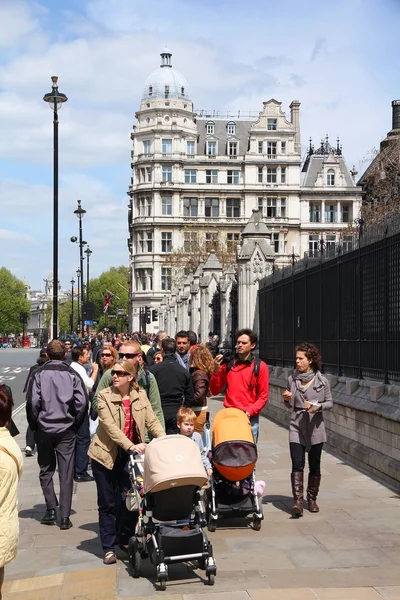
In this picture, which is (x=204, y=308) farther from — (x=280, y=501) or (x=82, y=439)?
(x=280, y=501)

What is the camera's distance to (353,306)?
46.7 feet

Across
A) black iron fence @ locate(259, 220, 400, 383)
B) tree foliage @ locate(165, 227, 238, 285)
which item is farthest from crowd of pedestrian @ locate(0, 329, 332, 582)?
tree foliage @ locate(165, 227, 238, 285)

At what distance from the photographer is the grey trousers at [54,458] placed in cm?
964

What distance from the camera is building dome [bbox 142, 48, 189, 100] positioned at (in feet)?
338

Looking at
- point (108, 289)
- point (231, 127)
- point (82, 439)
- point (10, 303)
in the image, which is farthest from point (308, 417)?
point (10, 303)

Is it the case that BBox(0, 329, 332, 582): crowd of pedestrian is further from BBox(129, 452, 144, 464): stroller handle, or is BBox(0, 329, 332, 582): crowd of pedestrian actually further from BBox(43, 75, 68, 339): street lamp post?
BBox(43, 75, 68, 339): street lamp post

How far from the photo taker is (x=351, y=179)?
318ft

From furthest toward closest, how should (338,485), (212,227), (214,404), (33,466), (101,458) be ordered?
(212,227) < (214,404) < (33,466) < (338,485) < (101,458)

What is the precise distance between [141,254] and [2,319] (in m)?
78.7

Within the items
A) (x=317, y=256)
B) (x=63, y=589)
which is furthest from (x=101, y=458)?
(x=317, y=256)

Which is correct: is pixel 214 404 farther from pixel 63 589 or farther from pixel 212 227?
pixel 212 227

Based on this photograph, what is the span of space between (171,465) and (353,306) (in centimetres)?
750

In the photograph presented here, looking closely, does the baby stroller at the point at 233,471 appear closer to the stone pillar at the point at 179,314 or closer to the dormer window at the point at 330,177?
the stone pillar at the point at 179,314

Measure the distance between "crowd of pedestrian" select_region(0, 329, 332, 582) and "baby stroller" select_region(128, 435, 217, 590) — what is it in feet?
1.45
